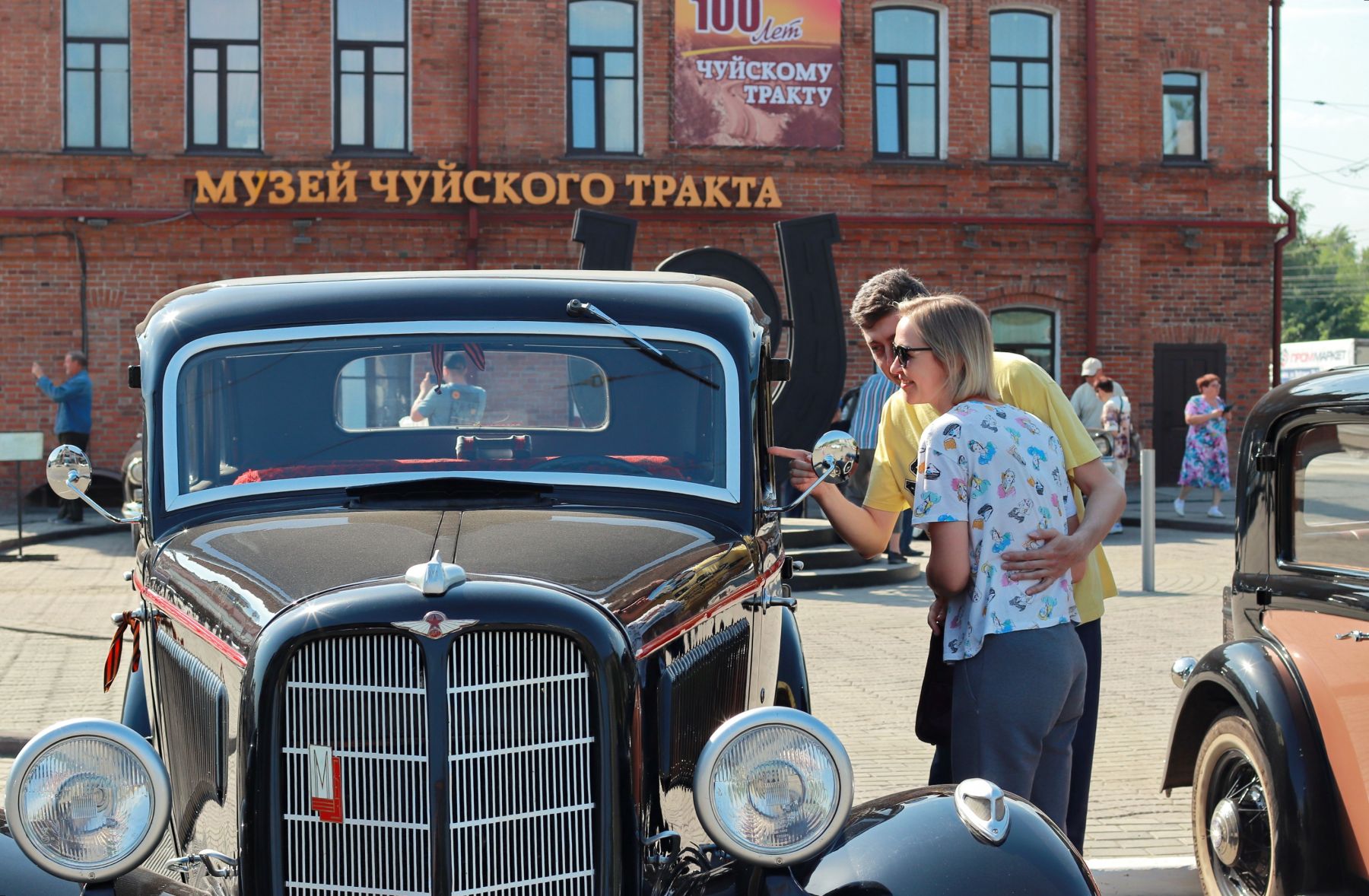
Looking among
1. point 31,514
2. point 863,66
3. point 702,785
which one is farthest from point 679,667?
point 863,66

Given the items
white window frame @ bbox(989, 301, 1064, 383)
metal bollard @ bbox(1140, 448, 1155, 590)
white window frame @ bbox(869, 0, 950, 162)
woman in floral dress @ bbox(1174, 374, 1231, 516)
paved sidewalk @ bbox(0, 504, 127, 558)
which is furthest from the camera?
white window frame @ bbox(989, 301, 1064, 383)

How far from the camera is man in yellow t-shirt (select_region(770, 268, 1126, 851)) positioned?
3.99m

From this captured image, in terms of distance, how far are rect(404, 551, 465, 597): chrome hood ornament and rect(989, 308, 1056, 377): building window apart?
19.2m

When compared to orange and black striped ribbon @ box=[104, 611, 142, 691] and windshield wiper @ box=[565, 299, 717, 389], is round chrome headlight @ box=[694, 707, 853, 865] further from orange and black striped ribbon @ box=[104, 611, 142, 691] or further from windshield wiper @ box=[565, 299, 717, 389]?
orange and black striped ribbon @ box=[104, 611, 142, 691]

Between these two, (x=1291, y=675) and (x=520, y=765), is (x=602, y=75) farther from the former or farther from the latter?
(x=520, y=765)

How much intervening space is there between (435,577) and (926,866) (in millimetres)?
1128

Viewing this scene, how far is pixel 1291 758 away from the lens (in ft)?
12.9

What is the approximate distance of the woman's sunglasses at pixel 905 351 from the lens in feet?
12.2

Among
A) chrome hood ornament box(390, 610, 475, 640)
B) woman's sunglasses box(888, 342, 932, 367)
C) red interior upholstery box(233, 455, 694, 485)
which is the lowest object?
chrome hood ornament box(390, 610, 475, 640)

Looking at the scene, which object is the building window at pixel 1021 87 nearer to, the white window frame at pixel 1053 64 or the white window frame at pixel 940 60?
the white window frame at pixel 1053 64

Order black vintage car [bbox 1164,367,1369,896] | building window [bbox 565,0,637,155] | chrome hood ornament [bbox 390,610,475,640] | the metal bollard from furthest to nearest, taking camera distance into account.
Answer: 1. building window [bbox 565,0,637,155]
2. the metal bollard
3. black vintage car [bbox 1164,367,1369,896]
4. chrome hood ornament [bbox 390,610,475,640]

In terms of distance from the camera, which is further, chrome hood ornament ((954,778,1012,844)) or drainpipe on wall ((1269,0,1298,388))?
drainpipe on wall ((1269,0,1298,388))

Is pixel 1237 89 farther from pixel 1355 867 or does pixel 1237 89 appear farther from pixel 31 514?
pixel 1355 867

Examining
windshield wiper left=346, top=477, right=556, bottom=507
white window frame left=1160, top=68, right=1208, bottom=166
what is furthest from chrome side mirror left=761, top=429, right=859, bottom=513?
white window frame left=1160, top=68, right=1208, bottom=166
